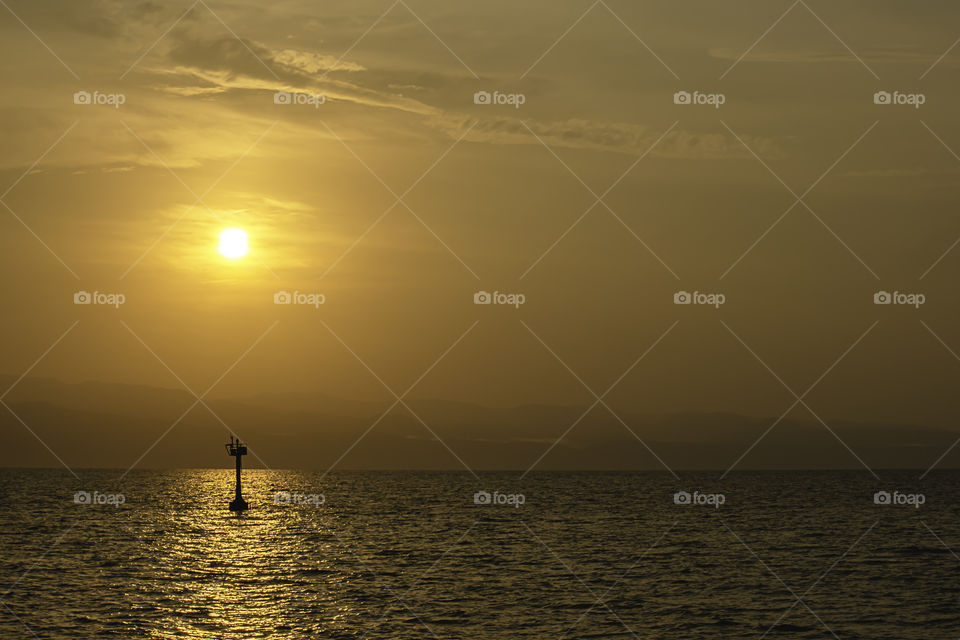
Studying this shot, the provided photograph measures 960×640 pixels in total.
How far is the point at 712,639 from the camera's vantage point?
35438 millimetres

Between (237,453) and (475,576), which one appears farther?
(237,453)

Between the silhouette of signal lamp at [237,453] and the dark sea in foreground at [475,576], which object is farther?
the silhouette of signal lamp at [237,453]

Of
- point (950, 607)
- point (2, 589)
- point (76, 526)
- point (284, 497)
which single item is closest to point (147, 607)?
point (2, 589)

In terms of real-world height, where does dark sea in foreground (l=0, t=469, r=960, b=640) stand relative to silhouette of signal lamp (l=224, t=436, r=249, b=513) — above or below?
below

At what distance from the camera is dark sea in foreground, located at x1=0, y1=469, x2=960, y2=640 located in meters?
37.3

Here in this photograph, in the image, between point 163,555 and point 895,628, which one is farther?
point 163,555

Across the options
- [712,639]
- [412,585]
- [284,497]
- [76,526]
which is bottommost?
[712,639]

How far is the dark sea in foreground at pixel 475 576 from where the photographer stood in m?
37.3

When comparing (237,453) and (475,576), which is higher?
(237,453)

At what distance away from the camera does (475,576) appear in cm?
4988

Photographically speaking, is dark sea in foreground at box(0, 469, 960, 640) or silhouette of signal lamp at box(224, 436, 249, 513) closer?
dark sea in foreground at box(0, 469, 960, 640)

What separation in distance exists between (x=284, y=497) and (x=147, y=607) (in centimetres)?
9375

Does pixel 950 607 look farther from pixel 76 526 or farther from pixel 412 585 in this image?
pixel 76 526

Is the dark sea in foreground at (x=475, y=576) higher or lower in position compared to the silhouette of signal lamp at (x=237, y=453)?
lower
